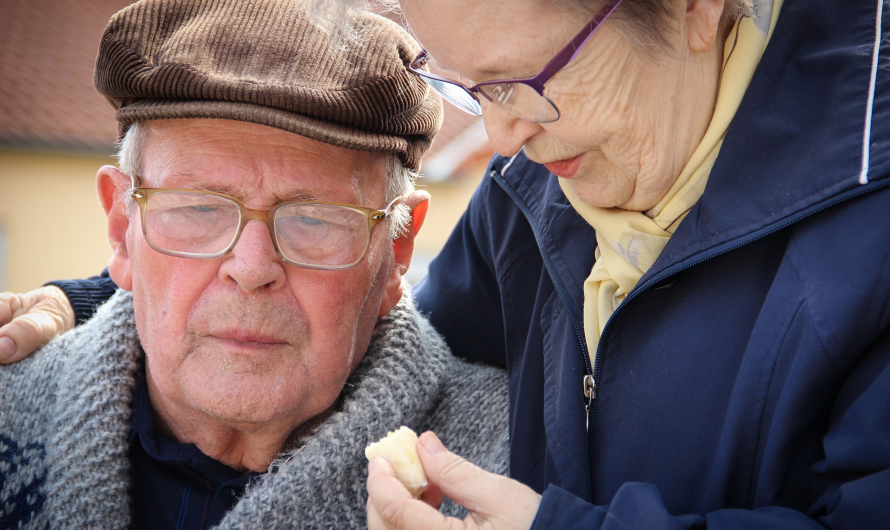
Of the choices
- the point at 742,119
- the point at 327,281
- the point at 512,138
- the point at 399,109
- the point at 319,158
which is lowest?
the point at 327,281

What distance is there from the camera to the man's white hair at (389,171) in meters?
2.12

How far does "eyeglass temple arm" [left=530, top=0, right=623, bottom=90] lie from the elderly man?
0.68 metres

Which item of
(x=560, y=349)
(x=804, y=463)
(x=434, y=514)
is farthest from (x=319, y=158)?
(x=804, y=463)

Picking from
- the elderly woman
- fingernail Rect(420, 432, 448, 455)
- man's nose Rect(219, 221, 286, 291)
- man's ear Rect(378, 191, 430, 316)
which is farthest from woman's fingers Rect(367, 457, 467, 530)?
man's ear Rect(378, 191, 430, 316)

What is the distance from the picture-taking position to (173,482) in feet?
7.22

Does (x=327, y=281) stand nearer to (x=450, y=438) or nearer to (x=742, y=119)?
(x=450, y=438)

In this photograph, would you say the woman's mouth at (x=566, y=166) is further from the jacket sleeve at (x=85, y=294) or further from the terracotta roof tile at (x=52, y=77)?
the terracotta roof tile at (x=52, y=77)

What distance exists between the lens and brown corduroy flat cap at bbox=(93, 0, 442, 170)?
6.27 ft

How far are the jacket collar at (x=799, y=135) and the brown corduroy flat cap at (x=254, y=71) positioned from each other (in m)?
0.93

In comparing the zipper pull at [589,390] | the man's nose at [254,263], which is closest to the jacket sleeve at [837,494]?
the zipper pull at [589,390]

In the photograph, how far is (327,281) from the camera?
6.82 feet

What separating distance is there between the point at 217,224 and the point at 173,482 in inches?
32.6

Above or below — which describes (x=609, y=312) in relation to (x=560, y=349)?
above

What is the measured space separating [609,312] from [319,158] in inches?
36.4
